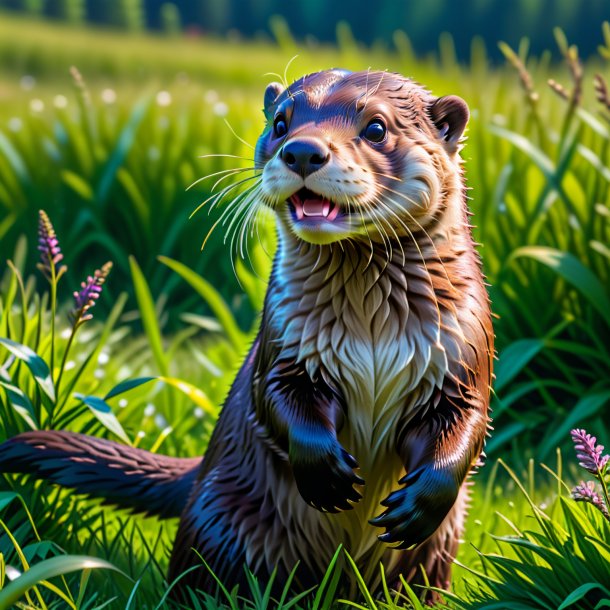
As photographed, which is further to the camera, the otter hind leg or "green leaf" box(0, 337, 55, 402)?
"green leaf" box(0, 337, 55, 402)

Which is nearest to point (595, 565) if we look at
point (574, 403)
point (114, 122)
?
point (574, 403)

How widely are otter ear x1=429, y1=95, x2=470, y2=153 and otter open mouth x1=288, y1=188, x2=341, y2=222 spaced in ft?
1.20

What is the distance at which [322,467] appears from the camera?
93.4 inches

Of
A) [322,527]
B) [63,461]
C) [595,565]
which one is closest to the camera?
[595,565]

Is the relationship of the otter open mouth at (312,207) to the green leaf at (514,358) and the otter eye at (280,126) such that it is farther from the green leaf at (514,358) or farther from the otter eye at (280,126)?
the green leaf at (514,358)

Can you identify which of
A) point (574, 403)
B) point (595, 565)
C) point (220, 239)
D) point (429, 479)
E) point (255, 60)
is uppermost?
point (255, 60)

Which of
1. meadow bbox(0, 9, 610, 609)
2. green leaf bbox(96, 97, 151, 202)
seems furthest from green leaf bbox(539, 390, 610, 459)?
green leaf bbox(96, 97, 151, 202)

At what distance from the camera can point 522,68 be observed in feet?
12.4

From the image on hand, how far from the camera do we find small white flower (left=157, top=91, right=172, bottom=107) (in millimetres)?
6444

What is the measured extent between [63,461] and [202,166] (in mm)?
2942

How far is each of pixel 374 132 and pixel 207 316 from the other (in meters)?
2.90

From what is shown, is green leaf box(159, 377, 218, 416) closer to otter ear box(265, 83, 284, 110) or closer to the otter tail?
the otter tail

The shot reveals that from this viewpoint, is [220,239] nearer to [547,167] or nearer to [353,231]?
[547,167]

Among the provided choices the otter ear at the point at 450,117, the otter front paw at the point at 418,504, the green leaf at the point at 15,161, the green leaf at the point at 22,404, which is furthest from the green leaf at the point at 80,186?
the otter front paw at the point at 418,504
